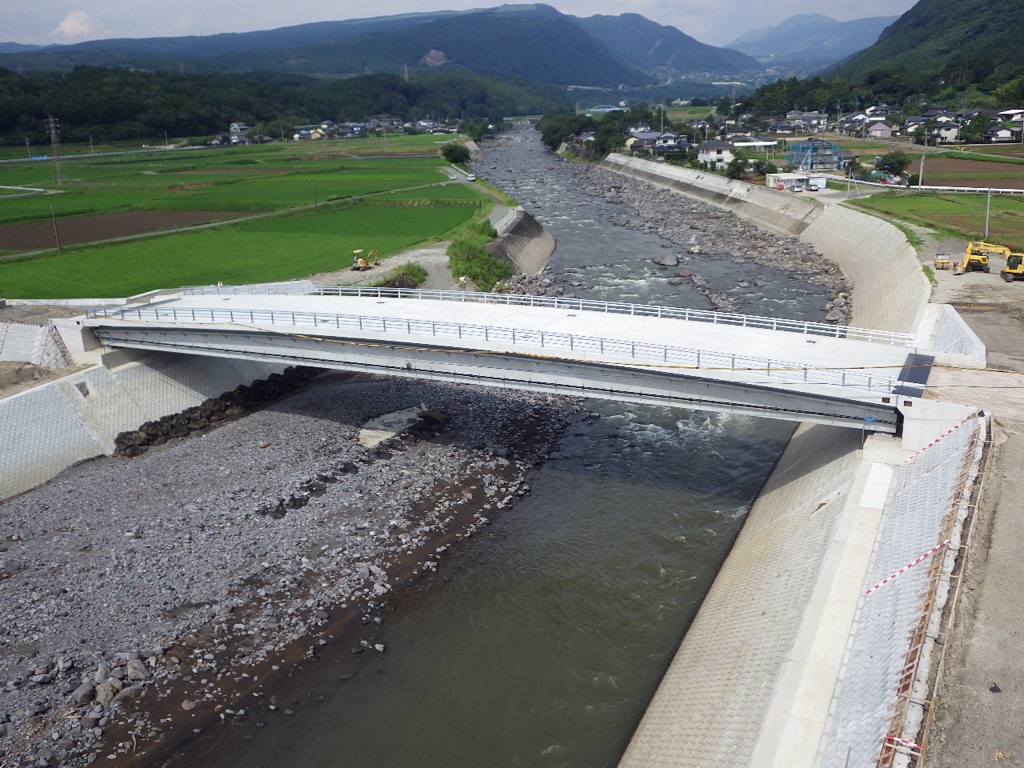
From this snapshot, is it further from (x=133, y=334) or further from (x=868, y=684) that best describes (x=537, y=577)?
(x=133, y=334)

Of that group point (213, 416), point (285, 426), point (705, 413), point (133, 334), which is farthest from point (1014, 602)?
point (133, 334)

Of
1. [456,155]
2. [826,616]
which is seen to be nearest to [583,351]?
[826,616]

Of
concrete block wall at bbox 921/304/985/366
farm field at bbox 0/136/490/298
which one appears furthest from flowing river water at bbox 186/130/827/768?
farm field at bbox 0/136/490/298

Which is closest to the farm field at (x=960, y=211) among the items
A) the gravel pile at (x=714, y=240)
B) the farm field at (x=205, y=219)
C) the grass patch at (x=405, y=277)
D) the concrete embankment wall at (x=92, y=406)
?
the gravel pile at (x=714, y=240)

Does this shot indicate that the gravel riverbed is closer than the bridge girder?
Yes

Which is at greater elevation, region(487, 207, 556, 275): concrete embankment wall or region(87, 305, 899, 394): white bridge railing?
region(87, 305, 899, 394): white bridge railing

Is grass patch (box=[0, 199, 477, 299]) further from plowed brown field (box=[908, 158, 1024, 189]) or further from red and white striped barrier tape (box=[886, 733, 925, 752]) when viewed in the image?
plowed brown field (box=[908, 158, 1024, 189])
